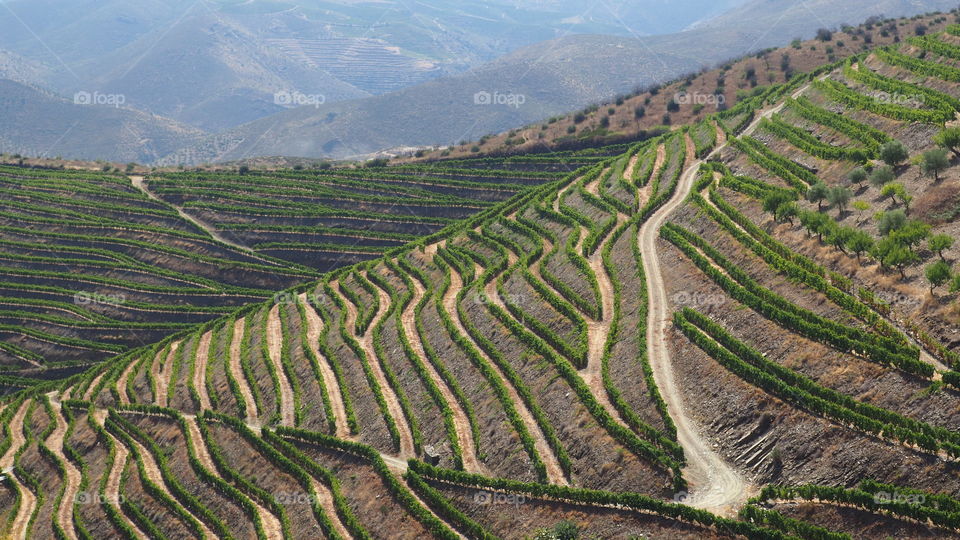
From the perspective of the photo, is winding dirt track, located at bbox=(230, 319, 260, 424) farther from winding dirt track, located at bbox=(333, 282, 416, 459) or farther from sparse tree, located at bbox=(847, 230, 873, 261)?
sparse tree, located at bbox=(847, 230, 873, 261)

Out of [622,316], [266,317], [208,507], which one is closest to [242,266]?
[266,317]

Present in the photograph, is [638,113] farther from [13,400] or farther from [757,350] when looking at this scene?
[13,400]

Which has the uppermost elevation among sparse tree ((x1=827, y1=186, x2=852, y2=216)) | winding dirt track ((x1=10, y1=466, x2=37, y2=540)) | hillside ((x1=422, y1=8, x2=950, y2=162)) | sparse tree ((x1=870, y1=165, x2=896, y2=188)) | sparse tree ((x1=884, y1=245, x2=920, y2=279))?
hillside ((x1=422, y1=8, x2=950, y2=162))

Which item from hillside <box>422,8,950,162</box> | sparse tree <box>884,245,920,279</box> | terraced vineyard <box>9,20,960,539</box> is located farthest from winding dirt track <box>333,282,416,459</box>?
hillside <box>422,8,950,162</box>

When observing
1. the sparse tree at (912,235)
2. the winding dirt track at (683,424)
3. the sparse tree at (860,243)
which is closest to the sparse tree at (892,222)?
the sparse tree at (912,235)

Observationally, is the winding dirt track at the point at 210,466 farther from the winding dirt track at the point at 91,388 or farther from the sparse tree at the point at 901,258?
the sparse tree at the point at 901,258

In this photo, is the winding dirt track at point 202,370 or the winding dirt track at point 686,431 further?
the winding dirt track at point 202,370
